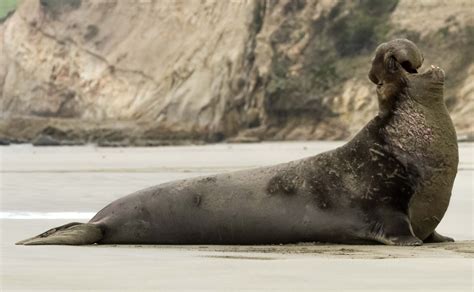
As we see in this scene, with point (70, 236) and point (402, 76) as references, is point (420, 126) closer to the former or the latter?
point (402, 76)

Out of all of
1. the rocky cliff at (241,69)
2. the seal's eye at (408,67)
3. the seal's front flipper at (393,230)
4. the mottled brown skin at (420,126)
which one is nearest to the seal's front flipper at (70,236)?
the seal's front flipper at (393,230)

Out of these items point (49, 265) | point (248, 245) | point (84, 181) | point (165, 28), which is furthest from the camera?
point (165, 28)

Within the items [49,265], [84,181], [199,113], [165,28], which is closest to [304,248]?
[49,265]

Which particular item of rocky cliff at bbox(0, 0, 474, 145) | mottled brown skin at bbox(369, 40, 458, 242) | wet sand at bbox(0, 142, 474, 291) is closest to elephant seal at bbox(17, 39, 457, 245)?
mottled brown skin at bbox(369, 40, 458, 242)

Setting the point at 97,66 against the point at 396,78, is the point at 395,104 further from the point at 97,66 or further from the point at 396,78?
the point at 97,66

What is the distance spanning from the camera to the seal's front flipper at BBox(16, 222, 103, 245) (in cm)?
800

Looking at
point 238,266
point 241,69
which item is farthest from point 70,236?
point 241,69

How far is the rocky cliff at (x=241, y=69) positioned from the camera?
169 feet

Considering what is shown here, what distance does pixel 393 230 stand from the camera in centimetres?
776

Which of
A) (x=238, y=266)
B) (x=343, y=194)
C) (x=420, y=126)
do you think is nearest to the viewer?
(x=238, y=266)

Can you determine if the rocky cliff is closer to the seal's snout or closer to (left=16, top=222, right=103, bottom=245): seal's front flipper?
the seal's snout

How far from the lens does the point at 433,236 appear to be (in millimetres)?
8039

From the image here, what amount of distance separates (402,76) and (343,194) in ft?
3.28

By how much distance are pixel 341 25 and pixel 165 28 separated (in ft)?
35.5
